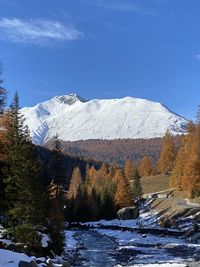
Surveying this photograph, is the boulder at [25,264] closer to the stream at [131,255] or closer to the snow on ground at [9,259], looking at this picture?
the snow on ground at [9,259]

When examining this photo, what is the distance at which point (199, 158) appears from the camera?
90.5 meters

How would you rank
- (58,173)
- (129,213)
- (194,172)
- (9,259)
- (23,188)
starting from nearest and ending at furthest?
1. (9,259)
2. (23,188)
3. (58,173)
4. (194,172)
5. (129,213)

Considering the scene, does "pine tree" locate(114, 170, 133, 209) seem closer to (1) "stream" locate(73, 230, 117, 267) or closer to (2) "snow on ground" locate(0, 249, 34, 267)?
(1) "stream" locate(73, 230, 117, 267)

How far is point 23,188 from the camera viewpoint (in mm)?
42000

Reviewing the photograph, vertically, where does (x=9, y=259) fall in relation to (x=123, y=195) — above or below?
below

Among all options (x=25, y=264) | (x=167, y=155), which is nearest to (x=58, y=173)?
(x=25, y=264)

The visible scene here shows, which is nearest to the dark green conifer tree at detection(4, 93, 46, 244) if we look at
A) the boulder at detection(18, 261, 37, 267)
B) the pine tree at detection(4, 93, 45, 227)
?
the pine tree at detection(4, 93, 45, 227)

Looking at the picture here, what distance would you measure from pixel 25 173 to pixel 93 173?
14264 centimetres

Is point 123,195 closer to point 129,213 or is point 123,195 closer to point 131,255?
point 129,213

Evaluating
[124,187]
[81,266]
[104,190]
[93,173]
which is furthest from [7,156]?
[93,173]

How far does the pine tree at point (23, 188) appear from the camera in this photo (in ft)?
136

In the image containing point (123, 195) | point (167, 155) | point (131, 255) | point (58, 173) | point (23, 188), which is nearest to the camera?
point (23, 188)

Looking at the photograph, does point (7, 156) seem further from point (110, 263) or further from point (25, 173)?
point (110, 263)

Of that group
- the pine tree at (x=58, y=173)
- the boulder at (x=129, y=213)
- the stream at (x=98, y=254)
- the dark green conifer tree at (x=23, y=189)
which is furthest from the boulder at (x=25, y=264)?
the boulder at (x=129, y=213)
